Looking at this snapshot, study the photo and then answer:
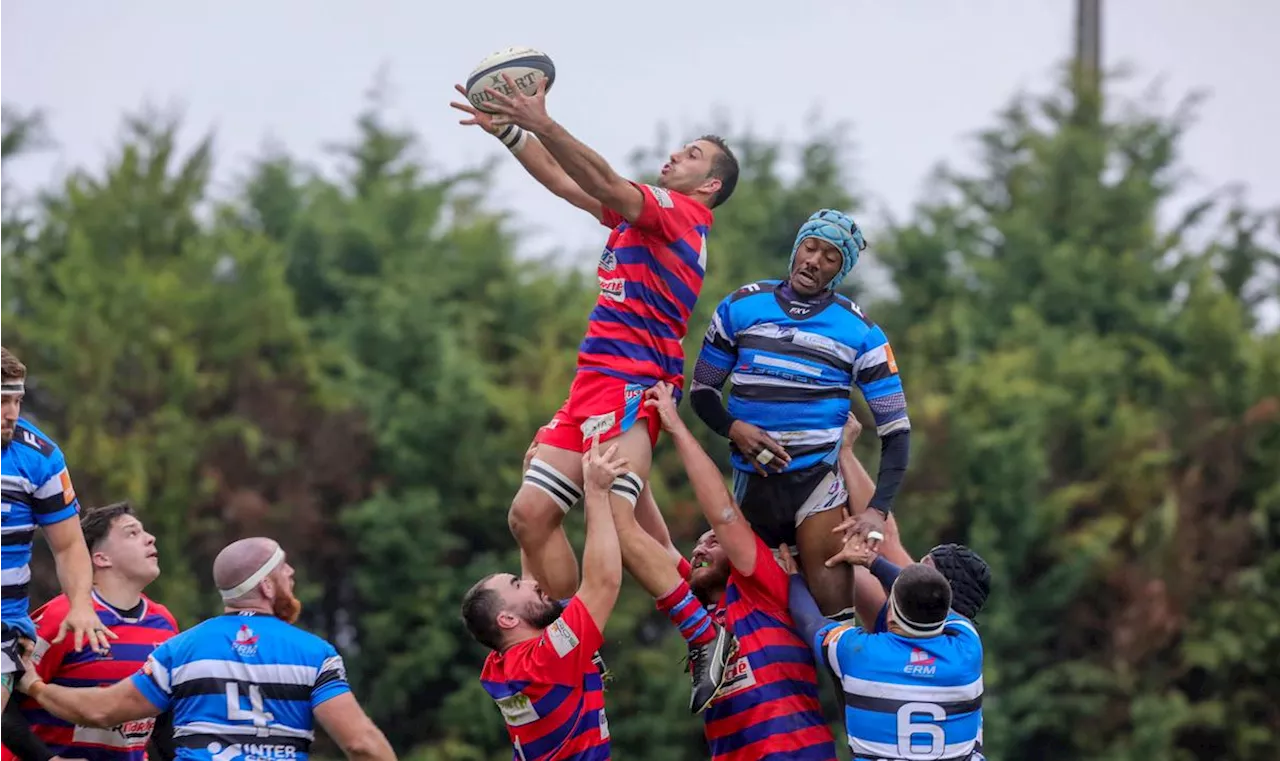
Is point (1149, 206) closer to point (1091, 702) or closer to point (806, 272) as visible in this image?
point (1091, 702)

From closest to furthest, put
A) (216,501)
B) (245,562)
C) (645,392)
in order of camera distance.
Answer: (245,562)
(645,392)
(216,501)

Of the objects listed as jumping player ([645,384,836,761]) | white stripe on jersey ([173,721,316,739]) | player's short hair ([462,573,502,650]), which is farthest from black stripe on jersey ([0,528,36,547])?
jumping player ([645,384,836,761])

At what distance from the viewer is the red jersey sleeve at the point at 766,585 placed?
9.10 m

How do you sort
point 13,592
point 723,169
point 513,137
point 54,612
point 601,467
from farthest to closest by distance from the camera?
1. point 723,169
2. point 54,612
3. point 513,137
4. point 601,467
5. point 13,592

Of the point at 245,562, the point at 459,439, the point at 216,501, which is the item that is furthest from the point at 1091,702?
the point at 245,562

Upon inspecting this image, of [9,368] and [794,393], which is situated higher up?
[9,368]

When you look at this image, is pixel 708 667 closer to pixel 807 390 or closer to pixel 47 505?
pixel 807 390

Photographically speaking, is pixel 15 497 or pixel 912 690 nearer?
pixel 912 690

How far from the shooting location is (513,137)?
877 centimetres

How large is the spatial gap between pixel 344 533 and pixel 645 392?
18468 mm

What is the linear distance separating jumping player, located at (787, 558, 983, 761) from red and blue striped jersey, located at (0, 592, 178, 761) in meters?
3.26

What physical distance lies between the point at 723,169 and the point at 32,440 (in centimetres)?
341

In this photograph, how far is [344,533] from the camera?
2680 centimetres

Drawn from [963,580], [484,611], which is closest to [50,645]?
[484,611]
